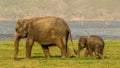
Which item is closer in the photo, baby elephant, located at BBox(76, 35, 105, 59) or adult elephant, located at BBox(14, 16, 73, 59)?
baby elephant, located at BBox(76, 35, 105, 59)

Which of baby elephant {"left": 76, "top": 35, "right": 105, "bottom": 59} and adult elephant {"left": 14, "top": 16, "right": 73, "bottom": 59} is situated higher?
adult elephant {"left": 14, "top": 16, "right": 73, "bottom": 59}

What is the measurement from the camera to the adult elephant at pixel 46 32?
29.2m

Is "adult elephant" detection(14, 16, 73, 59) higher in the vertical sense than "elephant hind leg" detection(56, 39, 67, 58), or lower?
higher

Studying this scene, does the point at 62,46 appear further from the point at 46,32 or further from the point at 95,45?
the point at 95,45

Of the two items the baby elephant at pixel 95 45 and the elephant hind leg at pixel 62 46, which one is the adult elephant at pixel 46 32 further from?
the baby elephant at pixel 95 45

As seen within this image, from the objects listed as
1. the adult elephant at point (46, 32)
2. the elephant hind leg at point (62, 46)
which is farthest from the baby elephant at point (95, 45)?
the elephant hind leg at point (62, 46)

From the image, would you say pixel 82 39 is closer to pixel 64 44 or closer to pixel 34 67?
pixel 64 44

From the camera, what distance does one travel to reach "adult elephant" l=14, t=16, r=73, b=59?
29.2m

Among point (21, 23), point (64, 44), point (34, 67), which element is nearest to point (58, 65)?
point (34, 67)

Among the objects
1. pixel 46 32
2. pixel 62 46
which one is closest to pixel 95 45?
pixel 62 46

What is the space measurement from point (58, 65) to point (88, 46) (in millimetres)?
5842

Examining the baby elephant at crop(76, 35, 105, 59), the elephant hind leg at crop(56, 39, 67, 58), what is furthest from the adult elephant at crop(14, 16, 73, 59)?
the baby elephant at crop(76, 35, 105, 59)

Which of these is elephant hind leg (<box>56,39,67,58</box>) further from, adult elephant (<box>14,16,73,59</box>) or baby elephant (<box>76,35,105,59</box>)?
baby elephant (<box>76,35,105,59</box>)

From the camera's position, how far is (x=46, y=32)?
29.3 meters
